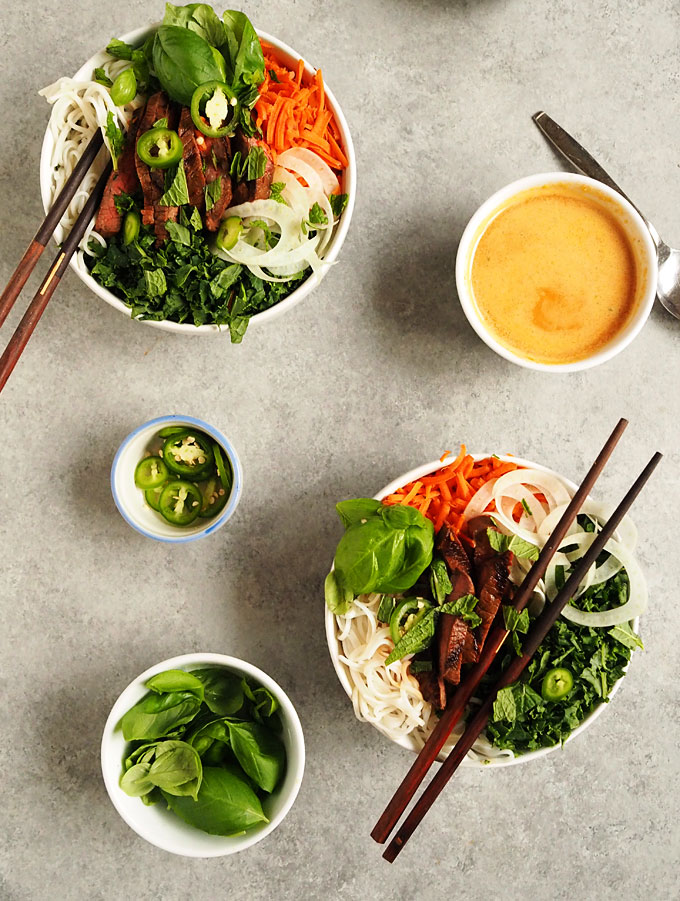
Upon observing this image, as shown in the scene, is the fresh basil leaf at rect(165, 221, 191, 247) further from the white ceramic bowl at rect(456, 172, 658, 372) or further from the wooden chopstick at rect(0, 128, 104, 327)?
the white ceramic bowl at rect(456, 172, 658, 372)

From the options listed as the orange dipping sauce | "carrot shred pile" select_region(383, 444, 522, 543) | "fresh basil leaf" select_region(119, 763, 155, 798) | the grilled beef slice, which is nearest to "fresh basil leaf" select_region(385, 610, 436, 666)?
the grilled beef slice

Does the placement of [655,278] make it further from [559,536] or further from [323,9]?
[323,9]

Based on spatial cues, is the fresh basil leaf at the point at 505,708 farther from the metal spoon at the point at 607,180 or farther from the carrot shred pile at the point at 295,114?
the carrot shred pile at the point at 295,114

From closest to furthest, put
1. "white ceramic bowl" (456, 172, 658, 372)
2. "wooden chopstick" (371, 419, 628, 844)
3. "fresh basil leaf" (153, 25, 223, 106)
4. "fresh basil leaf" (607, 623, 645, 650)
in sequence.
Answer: "fresh basil leaf" (153, 25, 223, 106) < "wooden chopstick" (371, 419, 628, 844) < "fresh basil leaf" (607, 623, 645, 650) < "white ceramic bowl" (456, 172, 658, 372)

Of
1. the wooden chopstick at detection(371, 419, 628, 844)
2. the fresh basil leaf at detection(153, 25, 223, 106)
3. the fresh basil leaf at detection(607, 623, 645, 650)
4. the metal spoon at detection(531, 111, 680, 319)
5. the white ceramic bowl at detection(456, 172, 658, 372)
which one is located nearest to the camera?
the fresh basil leaf at detection(153, 25, 223, 106)

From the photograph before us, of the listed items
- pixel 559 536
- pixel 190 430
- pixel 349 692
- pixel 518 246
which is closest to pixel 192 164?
pixel 190 430

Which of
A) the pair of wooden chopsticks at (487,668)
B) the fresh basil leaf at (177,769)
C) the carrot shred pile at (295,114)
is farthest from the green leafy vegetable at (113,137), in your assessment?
the fresh basil leaf at (177,769)
